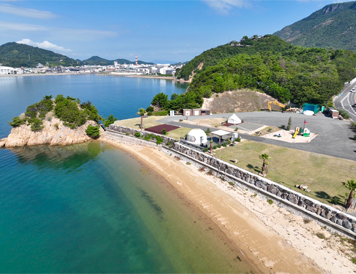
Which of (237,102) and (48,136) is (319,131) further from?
(48,136)

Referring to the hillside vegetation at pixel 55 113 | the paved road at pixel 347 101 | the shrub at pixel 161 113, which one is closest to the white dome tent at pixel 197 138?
the shrub at pixel 161 113

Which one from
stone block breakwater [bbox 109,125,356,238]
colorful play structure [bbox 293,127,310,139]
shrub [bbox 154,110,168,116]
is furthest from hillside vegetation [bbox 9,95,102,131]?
colorful play structure [bbox 293,127,310,139]

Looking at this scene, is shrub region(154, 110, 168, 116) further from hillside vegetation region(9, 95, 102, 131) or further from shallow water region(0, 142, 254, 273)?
shallow water region(0, 142, 254, 273)

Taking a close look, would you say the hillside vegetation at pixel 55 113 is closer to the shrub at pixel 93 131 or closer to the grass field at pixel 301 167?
the shrub at pixel 93 131

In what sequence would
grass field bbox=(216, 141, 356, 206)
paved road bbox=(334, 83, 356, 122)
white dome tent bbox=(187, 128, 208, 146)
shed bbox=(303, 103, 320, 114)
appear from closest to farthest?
1. grass field bbox=(216, 141, 356, 206)
2. white dome tent bbox=(187, 128, 208, 146)
3. shed bbox=(303, 103, 320, 114)
4. paved road bbox=(334, 83, 356, 122)

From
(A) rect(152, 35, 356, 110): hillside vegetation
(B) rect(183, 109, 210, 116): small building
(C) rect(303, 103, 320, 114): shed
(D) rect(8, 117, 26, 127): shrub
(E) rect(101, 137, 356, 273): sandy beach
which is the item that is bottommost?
(E) rect(101, 137, 356, 273): sandy beach
